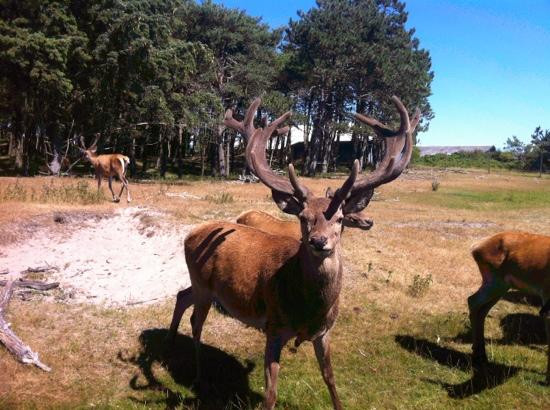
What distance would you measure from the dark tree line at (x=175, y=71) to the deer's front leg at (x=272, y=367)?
810 inches

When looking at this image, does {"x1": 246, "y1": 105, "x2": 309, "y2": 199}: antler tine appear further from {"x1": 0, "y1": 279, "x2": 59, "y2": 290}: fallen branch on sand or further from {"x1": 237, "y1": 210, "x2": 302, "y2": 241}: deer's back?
{"x1": 0, "y1": 279, "x2": 59, "y2": 290}: fallen branch on sand

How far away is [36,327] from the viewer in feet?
24.5

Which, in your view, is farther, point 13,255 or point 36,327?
point 13,255

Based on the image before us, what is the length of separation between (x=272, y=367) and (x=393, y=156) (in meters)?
2.40

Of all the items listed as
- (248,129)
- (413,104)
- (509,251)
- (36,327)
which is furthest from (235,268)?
(413,104)

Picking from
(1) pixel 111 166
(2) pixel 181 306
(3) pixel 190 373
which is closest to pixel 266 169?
(2) pixel 181 306

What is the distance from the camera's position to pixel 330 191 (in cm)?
514

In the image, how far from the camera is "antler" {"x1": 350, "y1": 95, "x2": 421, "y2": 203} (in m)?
4.90

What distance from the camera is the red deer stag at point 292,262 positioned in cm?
469

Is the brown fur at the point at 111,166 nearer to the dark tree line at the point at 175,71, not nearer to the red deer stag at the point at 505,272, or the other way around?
the dark tree line at the point at 175,71

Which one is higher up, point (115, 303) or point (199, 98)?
point (199, 98)

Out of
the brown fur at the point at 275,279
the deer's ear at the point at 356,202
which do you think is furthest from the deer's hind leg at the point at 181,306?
the deer's ear at the point at 356,202

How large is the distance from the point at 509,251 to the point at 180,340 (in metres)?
4.89

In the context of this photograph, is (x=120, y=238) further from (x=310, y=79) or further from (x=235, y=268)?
(x=310, y=79)
